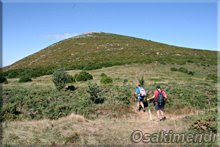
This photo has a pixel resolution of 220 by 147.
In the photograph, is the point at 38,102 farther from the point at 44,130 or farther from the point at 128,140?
the point at 128,140

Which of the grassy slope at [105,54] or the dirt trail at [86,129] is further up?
the grassy slope at [105,54]

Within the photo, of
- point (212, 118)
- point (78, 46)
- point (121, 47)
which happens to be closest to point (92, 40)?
point (78, 46)

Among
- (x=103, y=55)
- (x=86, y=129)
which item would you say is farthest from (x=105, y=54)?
(x=86, y=129)

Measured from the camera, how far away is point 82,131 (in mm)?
9867

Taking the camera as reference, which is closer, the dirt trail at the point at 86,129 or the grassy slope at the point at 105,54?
the dirt trail at the point at 86,129

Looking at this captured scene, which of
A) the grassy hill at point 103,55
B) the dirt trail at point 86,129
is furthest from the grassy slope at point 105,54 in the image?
the dirt trail at point 86,129

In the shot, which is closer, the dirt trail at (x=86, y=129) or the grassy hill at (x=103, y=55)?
the dirt trail at (x=86, y=129)

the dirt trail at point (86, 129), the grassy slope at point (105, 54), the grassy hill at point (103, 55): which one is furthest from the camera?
the grassy slope at point (105, 54)

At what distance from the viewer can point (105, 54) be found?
194ft

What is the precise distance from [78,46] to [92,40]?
6.85 metres

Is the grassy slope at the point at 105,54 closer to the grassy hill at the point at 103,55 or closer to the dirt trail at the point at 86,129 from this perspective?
the grassy hill at the point at 103,55

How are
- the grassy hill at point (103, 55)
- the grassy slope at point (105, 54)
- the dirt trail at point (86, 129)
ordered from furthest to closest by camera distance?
the grassy slope at point (105, 54) < the grassy hill at point (103, 55) < the dirt trail at point (86, 129)

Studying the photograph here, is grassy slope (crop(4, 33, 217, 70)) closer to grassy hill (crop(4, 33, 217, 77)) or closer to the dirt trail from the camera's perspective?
grassy hill (crop(4, 33, 217, 77))

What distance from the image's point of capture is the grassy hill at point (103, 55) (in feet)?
165
